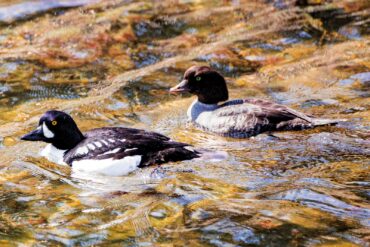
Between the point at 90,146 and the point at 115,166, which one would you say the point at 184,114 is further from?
the point at 115,166

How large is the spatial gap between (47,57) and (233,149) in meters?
5.37

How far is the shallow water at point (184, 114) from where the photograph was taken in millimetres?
6422

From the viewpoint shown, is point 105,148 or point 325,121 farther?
point 325,121

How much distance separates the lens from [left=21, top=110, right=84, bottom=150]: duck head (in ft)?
28.3

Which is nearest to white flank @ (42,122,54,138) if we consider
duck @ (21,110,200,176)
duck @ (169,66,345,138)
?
duck @ (21,110,200,176)

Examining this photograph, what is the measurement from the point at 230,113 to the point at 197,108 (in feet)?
2.49

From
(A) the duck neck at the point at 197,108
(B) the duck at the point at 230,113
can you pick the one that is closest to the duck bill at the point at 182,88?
(B) the duck at the point at 230,113

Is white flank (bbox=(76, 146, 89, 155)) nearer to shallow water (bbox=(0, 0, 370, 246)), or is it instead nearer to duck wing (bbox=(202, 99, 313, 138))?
shallow water (bbox=(0, 0, 370, 246))

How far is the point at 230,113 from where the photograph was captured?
10.0 m

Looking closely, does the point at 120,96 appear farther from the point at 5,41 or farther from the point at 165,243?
the point at 165,243

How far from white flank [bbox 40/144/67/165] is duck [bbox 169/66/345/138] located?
2454 mm

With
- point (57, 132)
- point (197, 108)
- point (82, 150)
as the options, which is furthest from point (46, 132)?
point (197, 108)

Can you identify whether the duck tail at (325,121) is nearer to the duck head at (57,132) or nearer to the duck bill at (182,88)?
the duck bill at (182,88)

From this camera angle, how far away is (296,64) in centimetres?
1277
